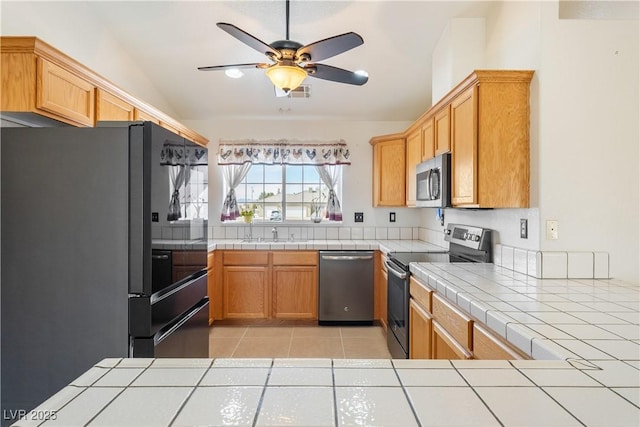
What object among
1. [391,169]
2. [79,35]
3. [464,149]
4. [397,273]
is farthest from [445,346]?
[79,35]

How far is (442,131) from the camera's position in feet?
8.30

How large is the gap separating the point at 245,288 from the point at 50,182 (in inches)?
88.1

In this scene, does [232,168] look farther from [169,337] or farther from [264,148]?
[169,337]

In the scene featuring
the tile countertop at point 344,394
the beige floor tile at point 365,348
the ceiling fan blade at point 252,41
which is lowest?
the beige floor tile at point 365,348

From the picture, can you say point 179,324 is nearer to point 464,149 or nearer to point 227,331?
point 227,331

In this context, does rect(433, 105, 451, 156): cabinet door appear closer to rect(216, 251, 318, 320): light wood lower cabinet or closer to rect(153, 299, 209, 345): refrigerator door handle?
rect(216, 251, 318, 320): light wood lower cabinet

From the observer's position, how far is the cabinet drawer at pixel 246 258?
357 centimetres

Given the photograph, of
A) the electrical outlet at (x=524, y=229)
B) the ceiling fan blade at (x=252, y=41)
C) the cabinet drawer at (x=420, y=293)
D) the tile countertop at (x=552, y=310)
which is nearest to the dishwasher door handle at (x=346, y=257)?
the cabinet drawer at (x=420, y=293)

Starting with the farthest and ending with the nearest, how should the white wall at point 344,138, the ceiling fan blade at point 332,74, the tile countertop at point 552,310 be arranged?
the white wall at point 344,138, the ceiling fan blade at point 332,74, the tile countertop at point 552,310

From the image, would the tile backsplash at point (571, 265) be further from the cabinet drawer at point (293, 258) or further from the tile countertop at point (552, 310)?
the cabinet drawer at point (293, 258)

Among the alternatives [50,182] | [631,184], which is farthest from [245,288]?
[631,184]

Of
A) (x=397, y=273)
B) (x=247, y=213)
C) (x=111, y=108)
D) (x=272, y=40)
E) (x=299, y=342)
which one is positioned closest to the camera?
(x=111, y=108)

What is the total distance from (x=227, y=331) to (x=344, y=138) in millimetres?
2512

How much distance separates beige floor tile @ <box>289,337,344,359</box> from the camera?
2.87m
